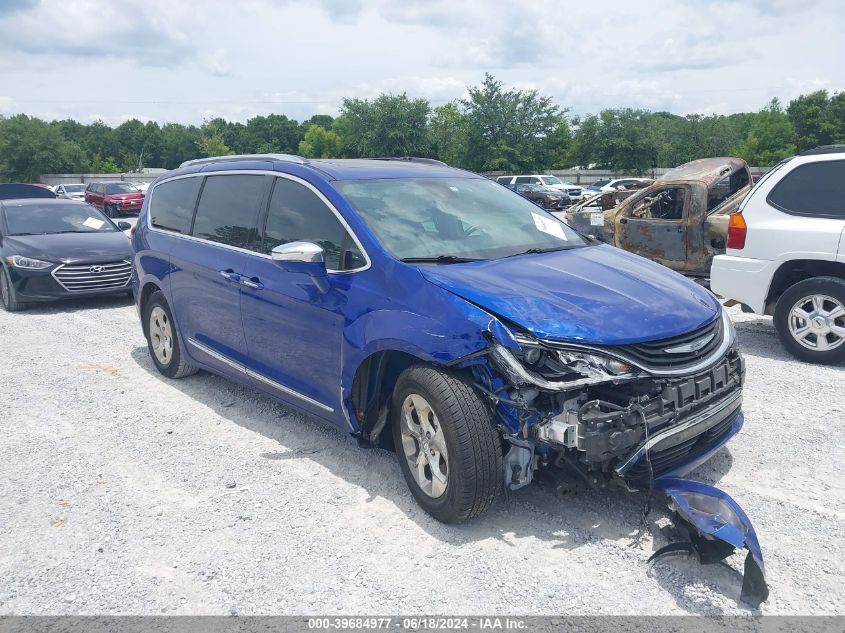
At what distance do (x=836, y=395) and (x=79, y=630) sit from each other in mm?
5268

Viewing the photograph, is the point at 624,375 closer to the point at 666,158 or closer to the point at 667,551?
the point at 667,551

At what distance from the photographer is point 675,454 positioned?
11.4 feet

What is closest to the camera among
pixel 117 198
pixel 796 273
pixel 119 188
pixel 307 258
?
pixel 307 258

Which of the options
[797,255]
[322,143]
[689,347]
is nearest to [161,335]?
[689,347]

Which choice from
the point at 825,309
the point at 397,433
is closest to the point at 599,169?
the point at 825,309

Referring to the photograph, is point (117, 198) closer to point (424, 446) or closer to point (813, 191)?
point (813, 191)

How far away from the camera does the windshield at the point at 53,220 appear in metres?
10.4

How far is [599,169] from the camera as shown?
5309cm

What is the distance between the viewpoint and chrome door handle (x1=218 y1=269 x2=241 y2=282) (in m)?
4.78

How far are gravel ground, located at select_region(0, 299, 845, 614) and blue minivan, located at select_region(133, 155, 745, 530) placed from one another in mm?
303

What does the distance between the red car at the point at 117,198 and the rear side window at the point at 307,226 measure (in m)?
26.5

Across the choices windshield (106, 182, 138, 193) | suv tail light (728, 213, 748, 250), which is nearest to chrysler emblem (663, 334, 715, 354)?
suv tail light (728, 213, 748, 250)

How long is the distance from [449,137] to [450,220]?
5437cm

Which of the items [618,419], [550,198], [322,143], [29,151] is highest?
[322,143]
